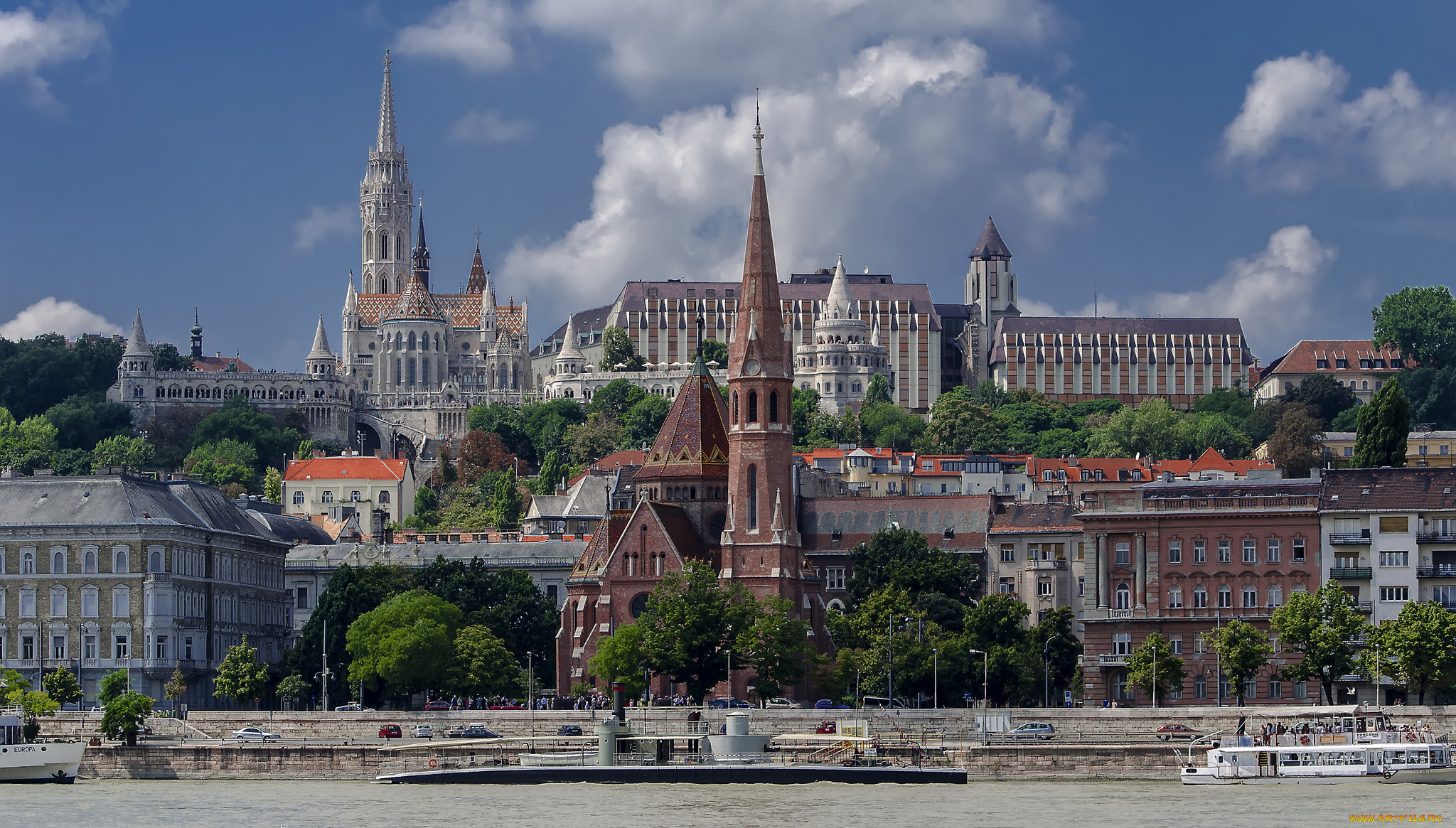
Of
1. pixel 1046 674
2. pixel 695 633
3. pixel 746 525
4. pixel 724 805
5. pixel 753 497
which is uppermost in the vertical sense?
pixel 753 497

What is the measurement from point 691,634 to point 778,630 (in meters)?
3.67

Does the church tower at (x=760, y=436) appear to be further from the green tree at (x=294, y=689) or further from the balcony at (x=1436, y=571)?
the balcony at (x=1436, y=571)

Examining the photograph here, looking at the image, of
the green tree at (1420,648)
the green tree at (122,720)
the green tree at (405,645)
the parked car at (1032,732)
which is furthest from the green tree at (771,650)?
the green tree at (122,720)

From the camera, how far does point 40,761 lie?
93375 millimetres

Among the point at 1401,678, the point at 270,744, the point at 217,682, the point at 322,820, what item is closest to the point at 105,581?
the point at 217,682

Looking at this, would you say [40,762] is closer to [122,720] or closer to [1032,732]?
[122,720]

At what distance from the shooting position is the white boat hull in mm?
93250

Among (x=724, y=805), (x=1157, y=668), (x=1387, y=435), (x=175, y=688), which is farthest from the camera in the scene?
(x=1387, y=435)

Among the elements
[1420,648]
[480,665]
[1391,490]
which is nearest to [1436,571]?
[1391,490]

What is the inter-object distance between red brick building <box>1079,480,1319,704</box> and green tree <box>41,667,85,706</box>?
40.2 meters

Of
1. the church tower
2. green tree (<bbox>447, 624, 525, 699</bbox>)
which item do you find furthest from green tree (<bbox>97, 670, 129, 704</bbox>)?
the church tower

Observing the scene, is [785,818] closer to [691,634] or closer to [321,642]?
[691,634]

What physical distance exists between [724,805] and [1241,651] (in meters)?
24.0

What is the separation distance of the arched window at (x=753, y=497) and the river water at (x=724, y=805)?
35173mm
